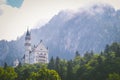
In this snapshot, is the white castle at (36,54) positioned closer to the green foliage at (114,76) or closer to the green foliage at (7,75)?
the green foliage at (7,75)

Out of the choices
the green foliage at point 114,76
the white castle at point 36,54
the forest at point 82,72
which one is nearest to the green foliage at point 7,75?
the forest at point 82,72

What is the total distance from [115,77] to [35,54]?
80.4 metres

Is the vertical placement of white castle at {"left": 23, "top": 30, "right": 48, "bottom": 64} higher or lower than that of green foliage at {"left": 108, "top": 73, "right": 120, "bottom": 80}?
higher

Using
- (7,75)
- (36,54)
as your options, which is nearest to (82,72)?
(7,75)

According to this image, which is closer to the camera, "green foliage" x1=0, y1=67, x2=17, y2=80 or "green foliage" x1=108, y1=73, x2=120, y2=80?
"green foliage" x1=108, y1=73, x2=120, y2=80

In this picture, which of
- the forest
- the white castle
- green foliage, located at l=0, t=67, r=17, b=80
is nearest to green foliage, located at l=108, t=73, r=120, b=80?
the forest

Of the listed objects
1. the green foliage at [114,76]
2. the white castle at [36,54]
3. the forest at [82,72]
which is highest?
the white castle at [36,54]

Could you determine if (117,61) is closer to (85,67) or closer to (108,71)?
(108,71)

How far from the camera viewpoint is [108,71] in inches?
3285

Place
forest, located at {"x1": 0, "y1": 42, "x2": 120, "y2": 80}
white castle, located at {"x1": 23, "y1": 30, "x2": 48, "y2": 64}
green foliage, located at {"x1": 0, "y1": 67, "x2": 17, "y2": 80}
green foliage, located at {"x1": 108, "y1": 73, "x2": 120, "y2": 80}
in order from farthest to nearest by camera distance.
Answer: white castle, located at {"x1": 23, "y1": 30, "x2": 48, "y2": 64} < green foliage, located at {"x1": 0, "y1": 67, "x2": 17, "y2": 80} < forest, located at {"x1": 0, "y1": 42, "x2": 120, "y2": 80} < green foliage, located at {"x1": 108, "y1": 73, "x2": 120, "y2": 80}

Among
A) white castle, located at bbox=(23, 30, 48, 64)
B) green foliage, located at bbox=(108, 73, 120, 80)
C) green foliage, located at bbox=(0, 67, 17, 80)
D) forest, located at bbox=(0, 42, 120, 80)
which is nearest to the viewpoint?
green foliage, located at bbox=(108, 73, 120, 80)

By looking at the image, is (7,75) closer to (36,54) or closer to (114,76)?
(114,76)

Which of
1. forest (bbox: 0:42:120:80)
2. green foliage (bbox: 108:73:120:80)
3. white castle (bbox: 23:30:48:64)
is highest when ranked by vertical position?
white castle (bbox: 23:30:48:64)

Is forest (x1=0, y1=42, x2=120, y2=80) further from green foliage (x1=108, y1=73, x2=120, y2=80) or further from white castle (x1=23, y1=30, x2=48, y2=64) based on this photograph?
white castle (x1=23, y1=30, x2=48, y2=64)
